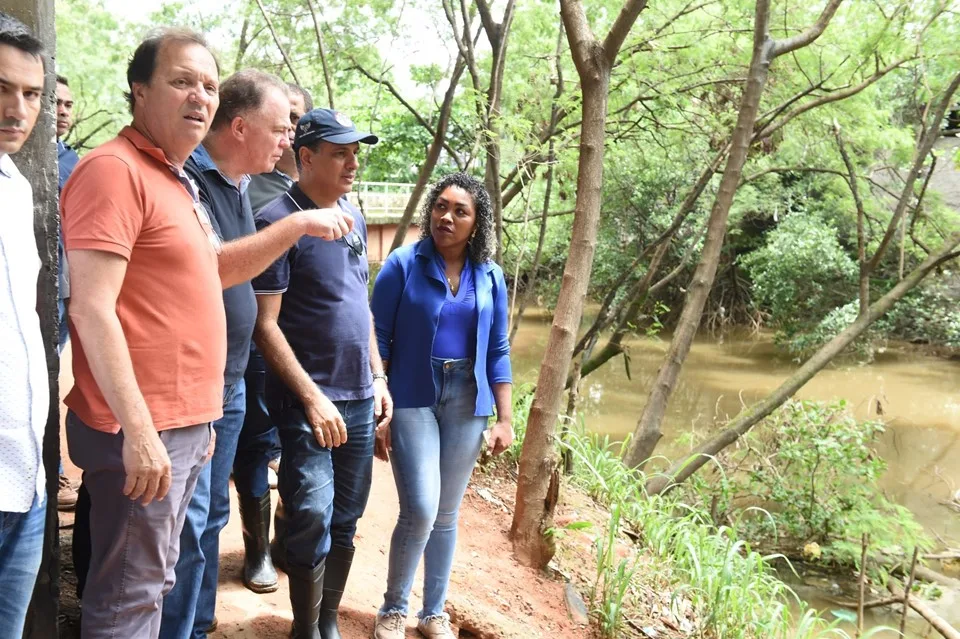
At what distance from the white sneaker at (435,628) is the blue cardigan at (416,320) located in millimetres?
831

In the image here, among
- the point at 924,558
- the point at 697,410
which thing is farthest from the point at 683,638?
the point at 697,410

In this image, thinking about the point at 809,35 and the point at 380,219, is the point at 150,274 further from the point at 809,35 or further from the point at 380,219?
the point at 380,219

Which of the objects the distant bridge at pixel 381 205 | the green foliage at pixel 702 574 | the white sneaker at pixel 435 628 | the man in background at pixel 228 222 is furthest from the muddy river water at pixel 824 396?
the man in background at pixel 228 222

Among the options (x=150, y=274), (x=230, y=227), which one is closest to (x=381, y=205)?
(x=230, y=227)

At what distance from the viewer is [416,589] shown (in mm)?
3928

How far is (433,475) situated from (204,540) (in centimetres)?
80

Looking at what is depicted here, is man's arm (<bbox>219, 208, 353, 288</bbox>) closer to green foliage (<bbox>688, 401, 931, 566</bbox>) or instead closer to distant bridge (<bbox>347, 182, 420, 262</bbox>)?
green foliage (<bbox>688, 401, 931, 566</bbox>)

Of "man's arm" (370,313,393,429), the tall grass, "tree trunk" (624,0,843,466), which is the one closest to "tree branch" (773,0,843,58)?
"tree trunk" (624,0,843,466)

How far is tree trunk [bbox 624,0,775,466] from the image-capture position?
20.8ft

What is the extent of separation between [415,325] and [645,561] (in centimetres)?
276

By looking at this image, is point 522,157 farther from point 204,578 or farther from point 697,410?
point 697,410

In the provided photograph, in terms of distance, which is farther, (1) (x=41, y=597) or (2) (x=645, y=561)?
(2) (x=645, y=561)

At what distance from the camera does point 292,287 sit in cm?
265

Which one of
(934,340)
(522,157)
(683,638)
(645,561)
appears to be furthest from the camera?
(934,340)
